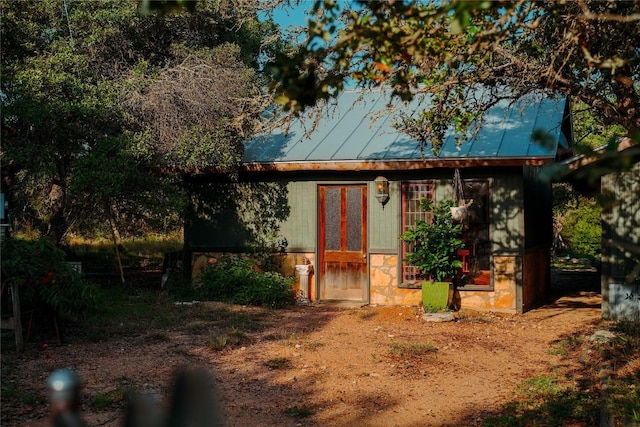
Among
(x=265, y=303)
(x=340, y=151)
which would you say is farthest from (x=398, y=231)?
(x=265, y=303)

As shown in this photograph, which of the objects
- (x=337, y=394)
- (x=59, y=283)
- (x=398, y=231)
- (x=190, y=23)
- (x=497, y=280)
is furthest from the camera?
(x=190, y=23)

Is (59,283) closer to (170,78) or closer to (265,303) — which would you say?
(265,303)

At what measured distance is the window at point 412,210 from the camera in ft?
38.9

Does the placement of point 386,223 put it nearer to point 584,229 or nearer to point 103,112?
point 103,112

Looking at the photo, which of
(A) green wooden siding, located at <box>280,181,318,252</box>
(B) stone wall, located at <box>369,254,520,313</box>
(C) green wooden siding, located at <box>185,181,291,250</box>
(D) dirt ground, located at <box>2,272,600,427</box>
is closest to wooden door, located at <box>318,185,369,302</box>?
(A) green wooden siding, located at <box>280,181,318,252</box>

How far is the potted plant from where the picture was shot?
35.6 ft

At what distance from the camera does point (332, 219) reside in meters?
12.6

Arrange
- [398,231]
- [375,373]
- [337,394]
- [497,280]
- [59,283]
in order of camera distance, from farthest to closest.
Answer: [398,231], [497,280], [59,283], [375,373], [337,394]

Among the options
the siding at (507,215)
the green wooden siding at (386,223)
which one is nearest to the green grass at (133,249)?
the green wooden siding at (386,223)

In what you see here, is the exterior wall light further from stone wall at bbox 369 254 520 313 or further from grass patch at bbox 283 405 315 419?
grass patch at bbox 283 405 315 419

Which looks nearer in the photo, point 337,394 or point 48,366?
point 337,394

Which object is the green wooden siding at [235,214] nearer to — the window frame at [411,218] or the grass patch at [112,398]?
the window frame at [411,218]

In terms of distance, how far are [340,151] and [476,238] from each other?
3142 millimetres

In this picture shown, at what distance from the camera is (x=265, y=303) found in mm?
11797
